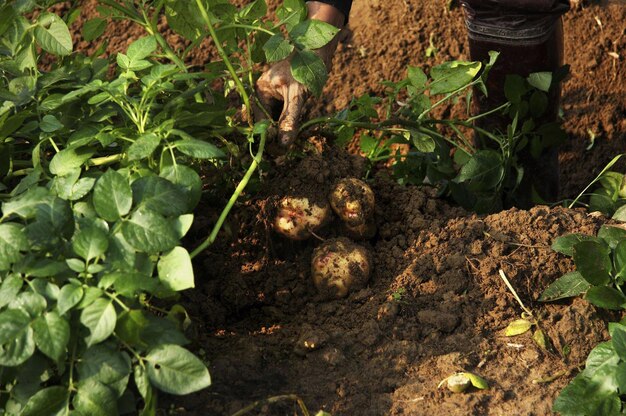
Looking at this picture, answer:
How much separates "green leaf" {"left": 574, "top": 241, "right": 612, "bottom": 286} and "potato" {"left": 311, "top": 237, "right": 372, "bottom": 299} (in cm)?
46

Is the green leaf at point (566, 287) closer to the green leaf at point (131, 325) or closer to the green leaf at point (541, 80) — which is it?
the green leaf at point (541, 80)

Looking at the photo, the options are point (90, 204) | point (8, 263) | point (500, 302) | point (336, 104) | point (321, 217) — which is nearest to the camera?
point (8, 263)

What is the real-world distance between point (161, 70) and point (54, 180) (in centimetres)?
29

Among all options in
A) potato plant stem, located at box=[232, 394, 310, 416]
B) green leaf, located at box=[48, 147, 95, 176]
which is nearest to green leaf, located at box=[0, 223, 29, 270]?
green leaf, located at box=[48, 147, 95, 176]

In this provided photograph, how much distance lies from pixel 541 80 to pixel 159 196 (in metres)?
1.24

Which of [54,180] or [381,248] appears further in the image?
[381,248]

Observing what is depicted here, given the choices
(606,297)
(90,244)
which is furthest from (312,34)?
(606,297)

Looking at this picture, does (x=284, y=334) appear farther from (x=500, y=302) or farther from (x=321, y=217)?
(x=500, y=302)

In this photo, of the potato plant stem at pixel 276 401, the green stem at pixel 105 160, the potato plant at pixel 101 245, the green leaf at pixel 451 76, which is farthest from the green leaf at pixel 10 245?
the green leaf at pixel 451 76

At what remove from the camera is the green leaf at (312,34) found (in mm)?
1861

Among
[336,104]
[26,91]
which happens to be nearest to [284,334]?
[26,91]

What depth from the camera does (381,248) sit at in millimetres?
2127

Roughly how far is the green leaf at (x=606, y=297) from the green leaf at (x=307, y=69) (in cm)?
65

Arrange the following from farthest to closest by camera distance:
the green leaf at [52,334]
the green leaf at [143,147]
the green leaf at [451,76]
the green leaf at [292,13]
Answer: the green leaf at [451,76], the green leaf at [292,13], the green leaf at [143,147], the green leaf at [52,334]
